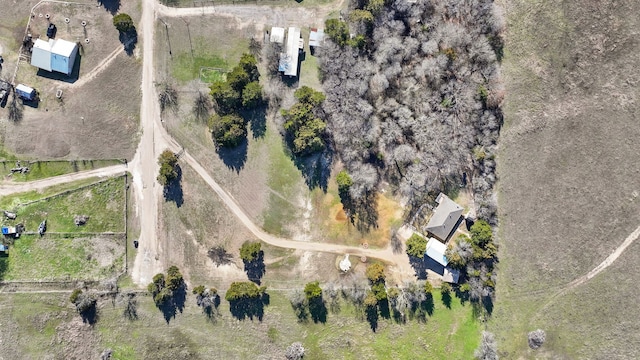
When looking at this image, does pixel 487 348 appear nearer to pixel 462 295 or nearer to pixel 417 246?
pixel 462 295

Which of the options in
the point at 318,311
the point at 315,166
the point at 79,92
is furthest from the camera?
the point at 79,92

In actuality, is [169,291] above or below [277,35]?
below

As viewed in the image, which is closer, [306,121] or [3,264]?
[306,121]

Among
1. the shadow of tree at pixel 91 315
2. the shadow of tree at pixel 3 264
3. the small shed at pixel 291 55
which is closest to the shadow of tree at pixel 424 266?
the small shed at pixel 291 55

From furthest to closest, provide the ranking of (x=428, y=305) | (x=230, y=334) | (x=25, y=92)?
(x=25, y=92)
(x=230, y=334)
(x=428, y=305)

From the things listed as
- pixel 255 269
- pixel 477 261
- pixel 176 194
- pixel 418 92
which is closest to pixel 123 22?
pixel 176 194

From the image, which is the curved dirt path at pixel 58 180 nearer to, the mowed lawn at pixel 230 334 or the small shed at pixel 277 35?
the mowed lawn at pixel 230 334

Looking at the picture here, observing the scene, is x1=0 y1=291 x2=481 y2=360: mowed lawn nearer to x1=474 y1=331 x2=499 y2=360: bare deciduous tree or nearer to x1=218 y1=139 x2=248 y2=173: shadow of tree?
x1=474 y1=331 x2=499 y2=360: bare deciduous tree
